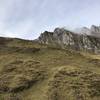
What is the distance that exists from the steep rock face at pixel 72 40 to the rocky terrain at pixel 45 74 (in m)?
130

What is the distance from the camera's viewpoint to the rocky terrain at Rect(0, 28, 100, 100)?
102ft

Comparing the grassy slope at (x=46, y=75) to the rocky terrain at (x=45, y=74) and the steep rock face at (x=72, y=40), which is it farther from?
the steep rock face at (x=72, y=40)

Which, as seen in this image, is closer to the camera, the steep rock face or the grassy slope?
the grassy slope

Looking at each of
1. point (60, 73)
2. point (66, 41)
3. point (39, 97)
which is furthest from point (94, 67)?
point (66, 41)

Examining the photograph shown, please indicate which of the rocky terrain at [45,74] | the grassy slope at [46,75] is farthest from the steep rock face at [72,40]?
the grassy slope at [46,75]

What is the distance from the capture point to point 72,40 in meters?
185

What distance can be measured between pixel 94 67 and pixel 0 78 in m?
13.9

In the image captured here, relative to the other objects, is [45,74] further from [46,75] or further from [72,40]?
[72,40]

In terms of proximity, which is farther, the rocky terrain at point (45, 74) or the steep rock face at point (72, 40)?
the steep rock face at point (72, 40)

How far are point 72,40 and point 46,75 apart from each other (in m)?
151

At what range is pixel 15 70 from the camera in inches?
1446

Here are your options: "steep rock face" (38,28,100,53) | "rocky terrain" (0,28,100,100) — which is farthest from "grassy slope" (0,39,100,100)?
"steep rock face" (38,28,100,53)

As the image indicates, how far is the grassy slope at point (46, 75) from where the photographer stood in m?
31.1

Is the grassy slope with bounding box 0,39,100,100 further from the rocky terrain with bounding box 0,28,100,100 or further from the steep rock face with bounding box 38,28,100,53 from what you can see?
the steep rock face with bounding box 38,28,100,53
